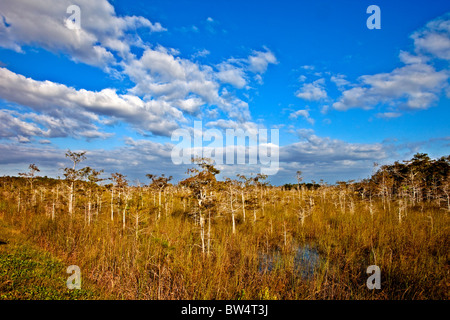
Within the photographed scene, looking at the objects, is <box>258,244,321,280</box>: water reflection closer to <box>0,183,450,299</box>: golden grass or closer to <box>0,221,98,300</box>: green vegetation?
<box>0,183,450,299</box>: golden grass

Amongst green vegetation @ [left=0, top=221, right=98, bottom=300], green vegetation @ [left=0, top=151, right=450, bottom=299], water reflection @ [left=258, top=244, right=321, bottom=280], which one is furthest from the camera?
water reflection @ [left=258, top=244, right=321, bottom=280]

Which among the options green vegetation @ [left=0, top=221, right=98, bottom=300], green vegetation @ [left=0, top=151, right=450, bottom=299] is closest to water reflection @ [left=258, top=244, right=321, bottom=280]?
green vegetation @ [left=0, top=151, right=450, bottom=299]

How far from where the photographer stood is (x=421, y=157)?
30.3 metres

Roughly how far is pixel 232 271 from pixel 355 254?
669cm

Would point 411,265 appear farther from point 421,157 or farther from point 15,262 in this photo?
point 421,157

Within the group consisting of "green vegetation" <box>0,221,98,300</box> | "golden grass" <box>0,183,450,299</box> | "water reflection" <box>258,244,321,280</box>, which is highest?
"green vegetation" <box>0,221,98,300</box>

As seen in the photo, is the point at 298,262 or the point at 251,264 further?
the point at 298,262

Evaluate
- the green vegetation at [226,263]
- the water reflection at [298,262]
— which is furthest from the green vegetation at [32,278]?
the water reflection at [298,262]

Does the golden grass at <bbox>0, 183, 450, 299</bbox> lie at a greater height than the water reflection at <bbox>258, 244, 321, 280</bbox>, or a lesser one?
greater

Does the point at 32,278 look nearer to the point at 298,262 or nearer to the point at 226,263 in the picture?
the point at 226,263

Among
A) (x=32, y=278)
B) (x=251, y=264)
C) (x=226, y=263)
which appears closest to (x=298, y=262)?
(x=251, y=264)

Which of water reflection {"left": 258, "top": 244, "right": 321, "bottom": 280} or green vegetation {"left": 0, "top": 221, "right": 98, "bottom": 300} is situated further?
water reflection {"left": 258, "top": 244, "right": 321, "bottom": 280}
